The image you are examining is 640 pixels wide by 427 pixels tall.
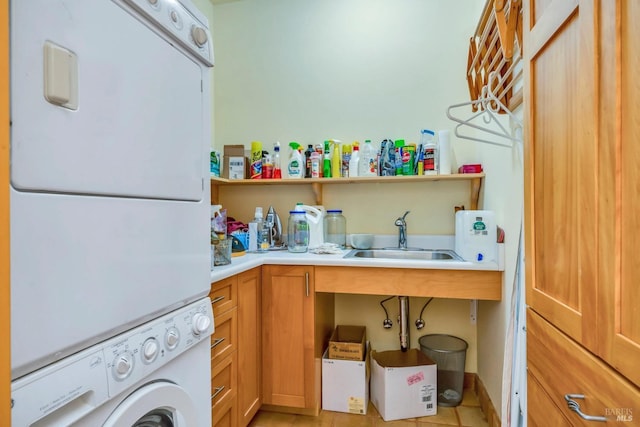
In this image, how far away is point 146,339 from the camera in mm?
730

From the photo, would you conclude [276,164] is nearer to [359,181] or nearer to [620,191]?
[359,181]

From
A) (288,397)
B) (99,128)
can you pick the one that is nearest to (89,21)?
(99,128)

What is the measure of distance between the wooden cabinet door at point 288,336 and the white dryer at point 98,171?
2.89 ft

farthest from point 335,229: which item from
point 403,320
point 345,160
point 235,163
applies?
point 235,163

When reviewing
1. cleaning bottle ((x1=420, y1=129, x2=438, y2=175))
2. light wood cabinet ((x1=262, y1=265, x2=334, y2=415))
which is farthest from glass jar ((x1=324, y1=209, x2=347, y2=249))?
cleaning bottle ((x1=420, y1=129, x2=438, y2=175))

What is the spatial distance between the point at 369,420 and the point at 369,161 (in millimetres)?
1531

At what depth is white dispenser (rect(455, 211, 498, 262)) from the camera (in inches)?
64.2

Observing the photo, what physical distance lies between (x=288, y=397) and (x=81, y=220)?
1.54 metres

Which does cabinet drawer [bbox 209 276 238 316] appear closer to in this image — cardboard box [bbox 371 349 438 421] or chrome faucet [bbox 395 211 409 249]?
cardboard box [bbox 371 349 438 421]

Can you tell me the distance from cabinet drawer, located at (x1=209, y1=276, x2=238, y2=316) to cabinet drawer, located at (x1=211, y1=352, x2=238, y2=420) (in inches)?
8.6

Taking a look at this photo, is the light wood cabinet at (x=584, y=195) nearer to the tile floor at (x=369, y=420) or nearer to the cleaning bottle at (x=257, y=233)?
the tile floor at (x=369, y=420)

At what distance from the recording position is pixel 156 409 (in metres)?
0.77

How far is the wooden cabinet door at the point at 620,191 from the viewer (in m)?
0.49

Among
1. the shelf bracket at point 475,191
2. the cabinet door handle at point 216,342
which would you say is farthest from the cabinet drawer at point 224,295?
the shelf bracket at point 475,191
